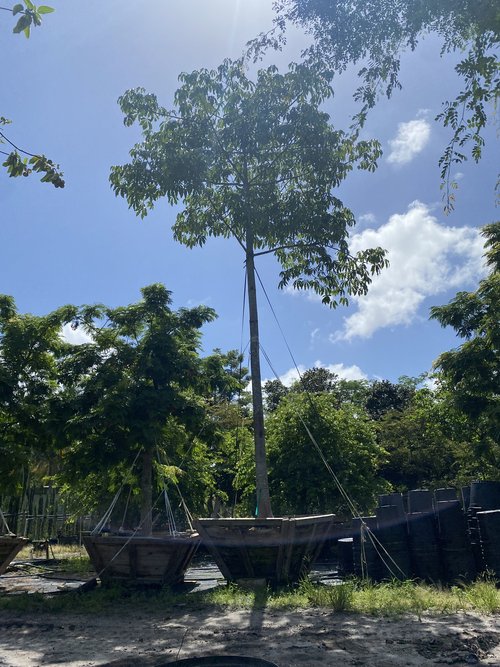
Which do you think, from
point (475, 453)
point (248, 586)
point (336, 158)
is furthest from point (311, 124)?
point (475, 453)

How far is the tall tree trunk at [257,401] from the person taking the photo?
1164 cm

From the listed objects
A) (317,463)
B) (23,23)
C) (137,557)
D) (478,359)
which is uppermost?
(478,359)

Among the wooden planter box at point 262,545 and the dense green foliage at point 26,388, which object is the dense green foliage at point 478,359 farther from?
the dense green foliage at point 26,388

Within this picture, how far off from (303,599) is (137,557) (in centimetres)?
353

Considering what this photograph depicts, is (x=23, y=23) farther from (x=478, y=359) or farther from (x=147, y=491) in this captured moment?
(x=478, y=359)

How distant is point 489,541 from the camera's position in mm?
9281

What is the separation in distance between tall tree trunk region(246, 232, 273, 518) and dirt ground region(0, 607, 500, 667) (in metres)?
3.24

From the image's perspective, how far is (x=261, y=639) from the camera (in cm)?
671

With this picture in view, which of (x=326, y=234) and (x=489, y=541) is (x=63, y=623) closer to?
(x=489, y=541)

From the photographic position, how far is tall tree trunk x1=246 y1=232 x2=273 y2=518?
1164cm

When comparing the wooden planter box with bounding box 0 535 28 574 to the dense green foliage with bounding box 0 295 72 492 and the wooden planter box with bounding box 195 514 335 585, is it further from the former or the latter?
the wooden planter box with bounding box 195 514 335 585

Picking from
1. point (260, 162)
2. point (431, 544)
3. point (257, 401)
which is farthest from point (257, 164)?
point (431, 544)

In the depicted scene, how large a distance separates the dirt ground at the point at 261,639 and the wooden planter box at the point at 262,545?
1.62 metres

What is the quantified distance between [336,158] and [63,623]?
1055cm
